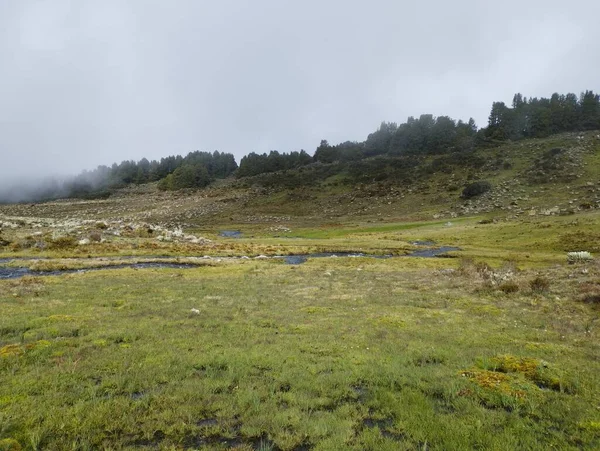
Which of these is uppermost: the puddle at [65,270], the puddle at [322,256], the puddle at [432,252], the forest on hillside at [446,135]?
the forest on hillside at [446,135]

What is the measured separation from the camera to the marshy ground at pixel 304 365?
8.70 m

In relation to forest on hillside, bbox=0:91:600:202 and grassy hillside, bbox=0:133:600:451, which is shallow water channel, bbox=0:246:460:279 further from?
forest on hillside, bbox=0:91:600:202

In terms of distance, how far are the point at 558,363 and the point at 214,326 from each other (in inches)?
593

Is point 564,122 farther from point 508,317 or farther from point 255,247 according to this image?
point 508,317

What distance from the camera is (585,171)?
111438mm

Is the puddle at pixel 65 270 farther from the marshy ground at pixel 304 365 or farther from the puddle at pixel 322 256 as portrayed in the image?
the puddle at pixel 322 256

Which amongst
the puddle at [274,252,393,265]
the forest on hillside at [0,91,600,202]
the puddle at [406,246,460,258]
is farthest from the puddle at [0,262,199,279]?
the forest on hillside at [0,91,600,202]

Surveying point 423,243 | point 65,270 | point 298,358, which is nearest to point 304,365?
point 298,358

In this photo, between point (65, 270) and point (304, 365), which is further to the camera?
point (65, 270)

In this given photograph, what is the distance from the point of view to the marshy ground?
870cm

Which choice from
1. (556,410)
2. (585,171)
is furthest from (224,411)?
(585,171)

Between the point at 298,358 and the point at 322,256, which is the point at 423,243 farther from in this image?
the point at 298,358

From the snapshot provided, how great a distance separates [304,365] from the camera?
42.3ft

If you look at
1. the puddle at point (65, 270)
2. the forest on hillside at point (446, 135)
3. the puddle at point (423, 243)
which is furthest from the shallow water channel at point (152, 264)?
the forest on hillside at point (446, 135)
